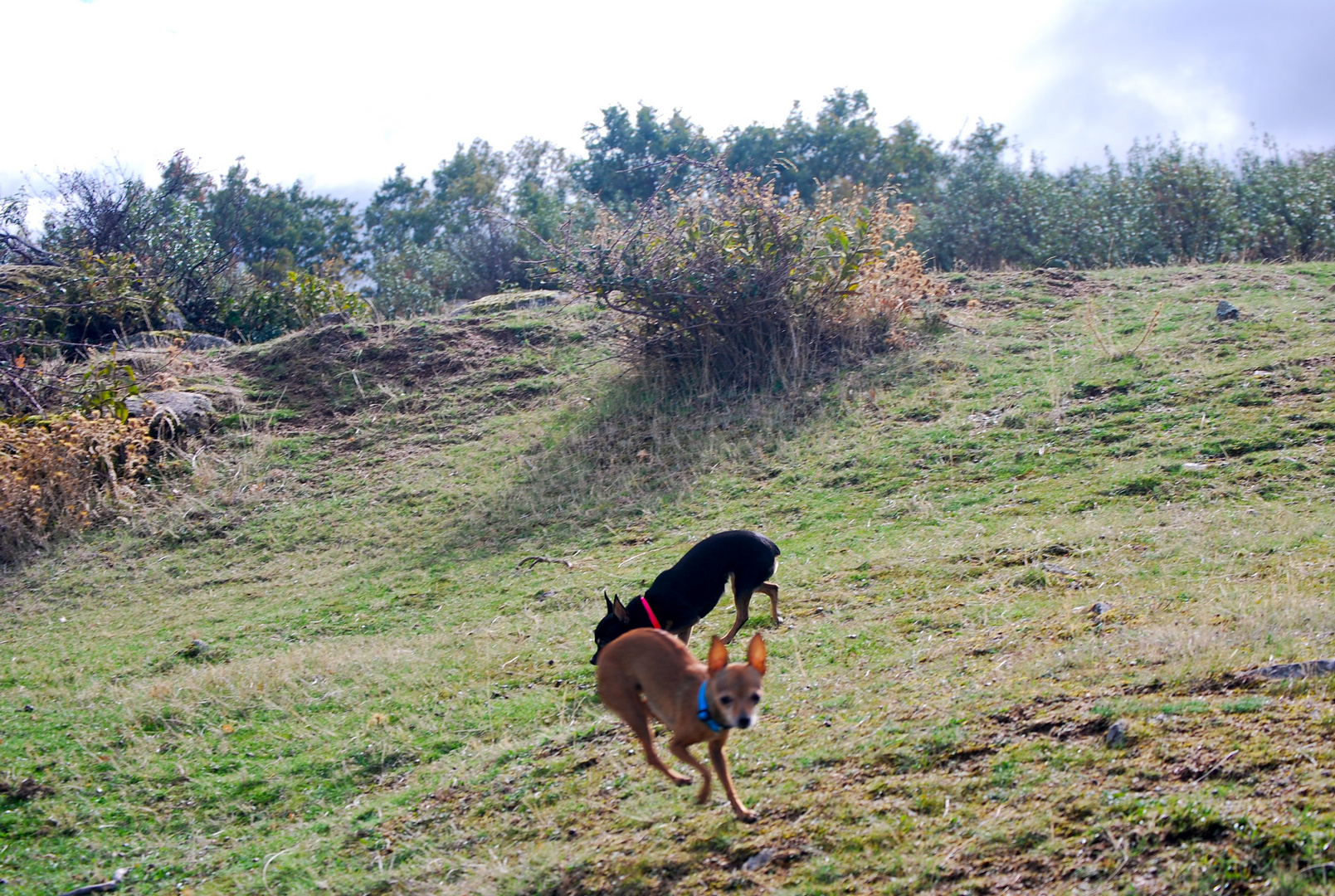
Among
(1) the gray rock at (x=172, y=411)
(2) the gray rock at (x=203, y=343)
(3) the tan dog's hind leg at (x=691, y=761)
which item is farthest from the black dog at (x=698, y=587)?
(2) the gray rock at (x=203, y=343)

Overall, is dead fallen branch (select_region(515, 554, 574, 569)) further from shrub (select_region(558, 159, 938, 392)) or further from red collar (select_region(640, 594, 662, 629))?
shrub (select_region(558, 159, 938, 392))

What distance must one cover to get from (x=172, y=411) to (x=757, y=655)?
13.1m

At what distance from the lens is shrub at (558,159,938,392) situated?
46.3ft

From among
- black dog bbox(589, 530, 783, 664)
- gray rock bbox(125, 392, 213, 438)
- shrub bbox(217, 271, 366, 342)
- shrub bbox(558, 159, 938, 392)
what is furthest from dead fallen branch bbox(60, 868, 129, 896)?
shrub bbox(217, 271, 366, 342)

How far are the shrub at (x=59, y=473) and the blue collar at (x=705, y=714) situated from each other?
1112 centimetres

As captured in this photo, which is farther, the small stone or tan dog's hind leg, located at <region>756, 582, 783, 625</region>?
tan dog's hind leg, located at <region>756, 582, 783, 625</region>

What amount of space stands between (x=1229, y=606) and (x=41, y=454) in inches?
526

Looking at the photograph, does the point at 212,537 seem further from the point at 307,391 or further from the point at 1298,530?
the point at 1298,530

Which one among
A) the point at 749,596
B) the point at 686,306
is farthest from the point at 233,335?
the point at 749,596

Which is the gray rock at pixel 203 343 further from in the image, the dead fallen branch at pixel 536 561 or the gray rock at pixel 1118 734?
the gray rock at pixel 1118 734

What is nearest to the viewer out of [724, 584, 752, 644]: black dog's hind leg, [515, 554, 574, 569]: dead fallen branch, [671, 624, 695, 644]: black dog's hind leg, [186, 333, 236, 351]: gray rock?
[671, 624, 695, 644]: black dog's hind leg

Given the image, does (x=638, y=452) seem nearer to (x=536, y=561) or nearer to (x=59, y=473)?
(x=536, y=561)

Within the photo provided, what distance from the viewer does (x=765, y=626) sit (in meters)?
7.24

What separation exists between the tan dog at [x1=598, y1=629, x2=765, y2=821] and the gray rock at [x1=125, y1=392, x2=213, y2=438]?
12056 millimetres
